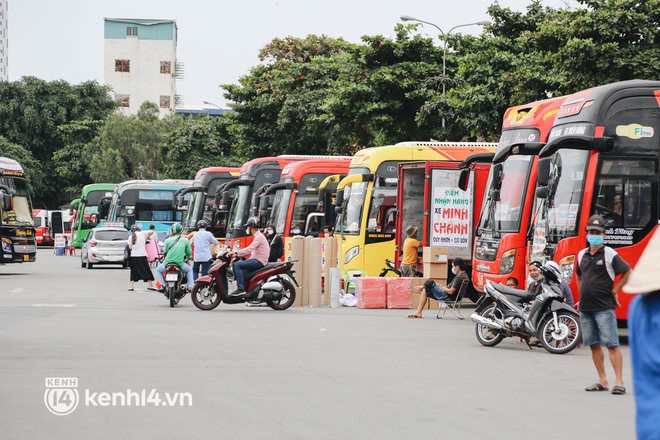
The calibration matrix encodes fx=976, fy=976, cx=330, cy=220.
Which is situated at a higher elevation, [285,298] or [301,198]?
[301,198]

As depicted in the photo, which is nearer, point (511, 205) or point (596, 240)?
point (596, 240)

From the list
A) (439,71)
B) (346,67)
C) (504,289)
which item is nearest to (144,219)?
(346,67)

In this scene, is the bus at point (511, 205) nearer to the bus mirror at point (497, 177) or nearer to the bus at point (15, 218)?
the bus mirror at point (497, 177)

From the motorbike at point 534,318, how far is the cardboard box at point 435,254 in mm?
6332

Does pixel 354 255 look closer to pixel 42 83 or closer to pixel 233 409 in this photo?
pixel 233 409

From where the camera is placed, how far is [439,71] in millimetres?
35875

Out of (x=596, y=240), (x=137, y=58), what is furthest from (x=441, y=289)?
(x=137, y=58)

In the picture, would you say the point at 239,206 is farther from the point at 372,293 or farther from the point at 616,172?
the point at 616,172

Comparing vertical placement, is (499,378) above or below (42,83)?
below

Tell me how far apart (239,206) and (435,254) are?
1219cm

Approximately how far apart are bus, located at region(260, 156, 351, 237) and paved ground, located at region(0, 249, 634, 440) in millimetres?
10271

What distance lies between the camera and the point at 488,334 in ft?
45.0

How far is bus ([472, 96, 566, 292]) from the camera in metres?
16.4

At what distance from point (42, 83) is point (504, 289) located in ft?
219
